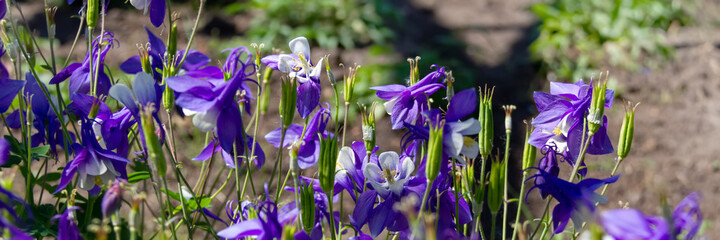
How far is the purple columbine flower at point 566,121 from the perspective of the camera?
1034 millimetres

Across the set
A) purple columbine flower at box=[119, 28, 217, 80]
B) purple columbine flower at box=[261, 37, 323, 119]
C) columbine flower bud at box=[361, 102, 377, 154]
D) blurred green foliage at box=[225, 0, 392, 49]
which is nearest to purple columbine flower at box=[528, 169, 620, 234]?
columbine flower bud at box=[361, 102, 377, 154]

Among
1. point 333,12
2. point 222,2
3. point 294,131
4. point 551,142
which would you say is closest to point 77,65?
point 294,131

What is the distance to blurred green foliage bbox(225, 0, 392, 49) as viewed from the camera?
392 cm

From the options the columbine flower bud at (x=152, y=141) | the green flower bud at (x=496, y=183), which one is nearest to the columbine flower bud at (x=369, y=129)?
the green flower bud at (x=496, y=183)

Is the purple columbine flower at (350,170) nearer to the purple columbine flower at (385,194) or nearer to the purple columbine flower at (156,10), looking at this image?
the purple columbine flower at (385,194)

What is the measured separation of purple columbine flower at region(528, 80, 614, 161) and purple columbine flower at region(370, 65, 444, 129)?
6.7 inches

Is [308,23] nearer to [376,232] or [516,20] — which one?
[516,20]

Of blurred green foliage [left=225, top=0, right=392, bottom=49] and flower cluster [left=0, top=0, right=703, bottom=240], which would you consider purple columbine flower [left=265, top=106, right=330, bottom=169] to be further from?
blurred green foliage [left=225, top=0, right=392, bottom=49]

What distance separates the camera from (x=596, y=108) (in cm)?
94

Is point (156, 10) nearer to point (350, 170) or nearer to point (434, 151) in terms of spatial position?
point (350, 170)

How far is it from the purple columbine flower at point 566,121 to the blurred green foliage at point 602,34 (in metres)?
2.67

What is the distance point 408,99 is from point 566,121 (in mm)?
241

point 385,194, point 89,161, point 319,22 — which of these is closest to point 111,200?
point 89,161

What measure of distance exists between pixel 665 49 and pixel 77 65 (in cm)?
341
